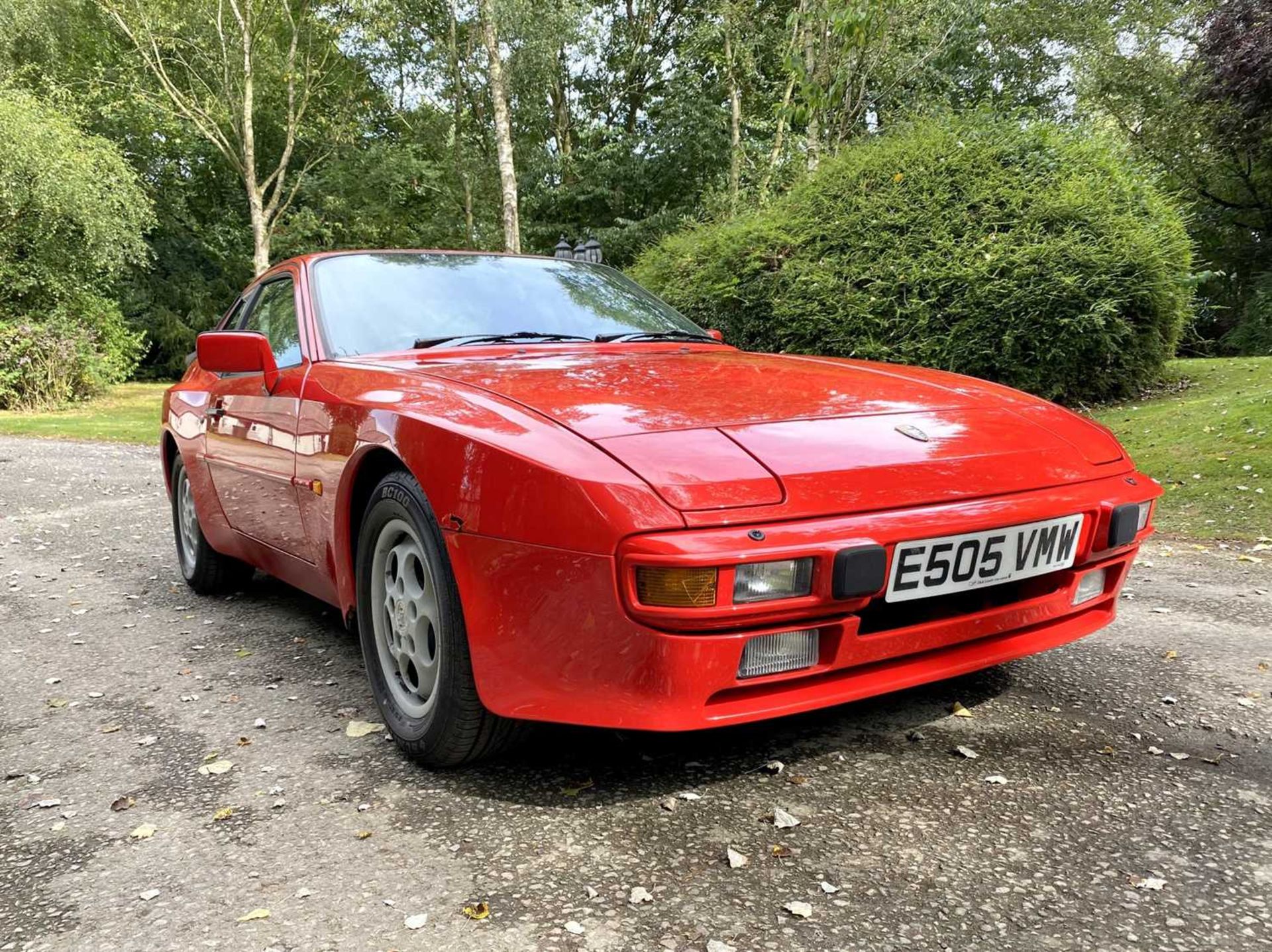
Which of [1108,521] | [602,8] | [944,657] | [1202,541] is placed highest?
[602,8]

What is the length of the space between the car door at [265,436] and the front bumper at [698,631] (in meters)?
1.16

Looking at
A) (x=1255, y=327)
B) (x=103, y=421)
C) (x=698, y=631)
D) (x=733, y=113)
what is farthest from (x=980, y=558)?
(x=1255, y=327)

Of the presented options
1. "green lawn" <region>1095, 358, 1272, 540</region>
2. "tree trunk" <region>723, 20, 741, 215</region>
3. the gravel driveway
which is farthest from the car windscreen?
"tree trunk" <region>723, 20, 741, 215</region>

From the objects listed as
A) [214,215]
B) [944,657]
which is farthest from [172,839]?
[214,215]

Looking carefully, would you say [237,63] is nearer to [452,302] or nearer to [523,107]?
[523,107]

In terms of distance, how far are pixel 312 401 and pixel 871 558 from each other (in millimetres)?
1723

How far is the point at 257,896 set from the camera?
1.76 metres

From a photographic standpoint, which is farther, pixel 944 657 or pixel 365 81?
pixel 365 81

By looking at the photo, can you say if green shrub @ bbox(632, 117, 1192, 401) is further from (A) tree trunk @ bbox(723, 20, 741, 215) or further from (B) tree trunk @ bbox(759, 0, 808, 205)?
(A) tree trunk @ bbox(723, 20, 741, 215)

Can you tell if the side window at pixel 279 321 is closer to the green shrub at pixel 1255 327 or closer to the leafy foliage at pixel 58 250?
the leafy foliage at pixel 58 250

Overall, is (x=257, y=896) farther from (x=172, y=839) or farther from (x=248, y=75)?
(x=248, y=75)

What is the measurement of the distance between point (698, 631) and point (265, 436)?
1.94 meters

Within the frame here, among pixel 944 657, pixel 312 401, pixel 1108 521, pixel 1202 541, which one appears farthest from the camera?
pixel 1202 541

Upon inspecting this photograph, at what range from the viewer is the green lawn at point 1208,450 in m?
5.38
